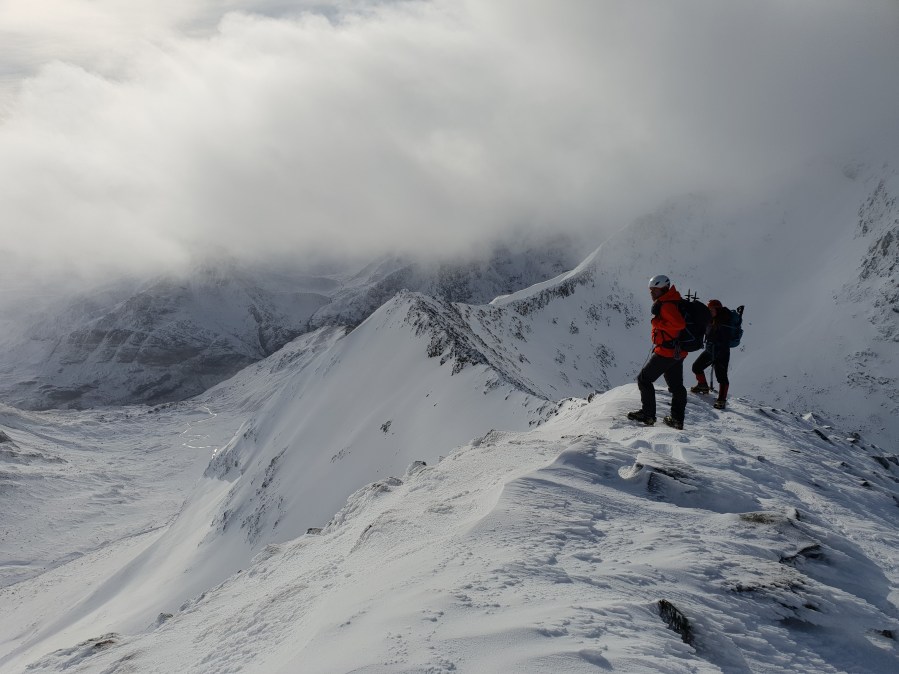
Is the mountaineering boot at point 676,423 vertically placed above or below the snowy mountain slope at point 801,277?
below

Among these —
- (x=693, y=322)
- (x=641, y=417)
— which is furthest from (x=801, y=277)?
(x=693, y=322)

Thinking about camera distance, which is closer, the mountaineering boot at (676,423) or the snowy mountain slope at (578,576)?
the snowy mountain slope at (578,576)

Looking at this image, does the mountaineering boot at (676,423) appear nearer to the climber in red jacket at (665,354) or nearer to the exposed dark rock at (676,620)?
the climber in red jacket at (665,354)

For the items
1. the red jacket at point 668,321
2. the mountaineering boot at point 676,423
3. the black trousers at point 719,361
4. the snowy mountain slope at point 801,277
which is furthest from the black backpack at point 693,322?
the snowy mountain slope at point 801,277

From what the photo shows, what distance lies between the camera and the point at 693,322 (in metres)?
11.9

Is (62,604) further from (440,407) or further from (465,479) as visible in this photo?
(465,479)

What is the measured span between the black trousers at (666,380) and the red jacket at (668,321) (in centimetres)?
24

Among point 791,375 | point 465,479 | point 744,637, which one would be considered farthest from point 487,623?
point 791,375

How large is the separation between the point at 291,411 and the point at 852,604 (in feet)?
155

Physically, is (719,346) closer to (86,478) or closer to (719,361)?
(719,361)

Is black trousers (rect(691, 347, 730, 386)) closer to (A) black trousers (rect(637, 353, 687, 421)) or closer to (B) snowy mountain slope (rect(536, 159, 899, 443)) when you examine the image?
(A) black trousers (rect(637, 353, 687, 421))

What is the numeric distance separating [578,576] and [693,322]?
7243 mm

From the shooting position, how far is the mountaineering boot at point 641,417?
1347 cm

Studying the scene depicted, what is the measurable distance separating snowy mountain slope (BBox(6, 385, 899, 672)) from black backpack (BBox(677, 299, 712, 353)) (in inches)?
84.6
